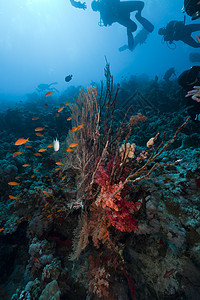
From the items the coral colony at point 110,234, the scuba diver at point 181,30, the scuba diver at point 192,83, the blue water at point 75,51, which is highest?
the blue water at point 75,51

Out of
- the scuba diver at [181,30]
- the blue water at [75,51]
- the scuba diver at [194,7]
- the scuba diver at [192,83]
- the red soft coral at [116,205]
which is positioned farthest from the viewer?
the blue water at [75,51]

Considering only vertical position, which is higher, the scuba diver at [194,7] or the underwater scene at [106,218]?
the scuba diver at [194,7]

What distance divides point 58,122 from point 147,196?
938cm

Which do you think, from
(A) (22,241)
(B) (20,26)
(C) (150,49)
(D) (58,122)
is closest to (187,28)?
(D) (58,122)

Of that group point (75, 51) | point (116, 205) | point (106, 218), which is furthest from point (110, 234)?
point (75, 51)

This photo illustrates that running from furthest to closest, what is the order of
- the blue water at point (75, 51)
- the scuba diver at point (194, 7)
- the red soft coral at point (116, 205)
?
the blue water at point (75, 51)
the scuba diver at point (194, 7)
the red soft coral at point (116, 205)

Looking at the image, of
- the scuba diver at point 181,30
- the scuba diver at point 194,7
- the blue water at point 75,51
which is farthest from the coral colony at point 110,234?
the blue water at point 75,51

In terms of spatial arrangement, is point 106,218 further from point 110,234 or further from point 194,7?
point 194,7

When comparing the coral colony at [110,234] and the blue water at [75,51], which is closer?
the coral colony at [110,234]

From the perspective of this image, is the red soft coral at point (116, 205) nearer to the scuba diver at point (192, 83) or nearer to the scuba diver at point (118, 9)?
the scuba diver at point (192, 83)

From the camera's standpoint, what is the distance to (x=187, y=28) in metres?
14.5

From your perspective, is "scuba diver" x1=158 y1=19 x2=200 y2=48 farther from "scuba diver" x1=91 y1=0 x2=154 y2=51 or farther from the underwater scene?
the underwater scene

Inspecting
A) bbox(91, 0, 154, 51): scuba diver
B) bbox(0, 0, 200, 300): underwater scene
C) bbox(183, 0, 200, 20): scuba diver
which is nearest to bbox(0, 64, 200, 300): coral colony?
bbox(0, 0, 200, 300): underwater scene

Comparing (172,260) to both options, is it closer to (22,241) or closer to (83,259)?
(83,259)
